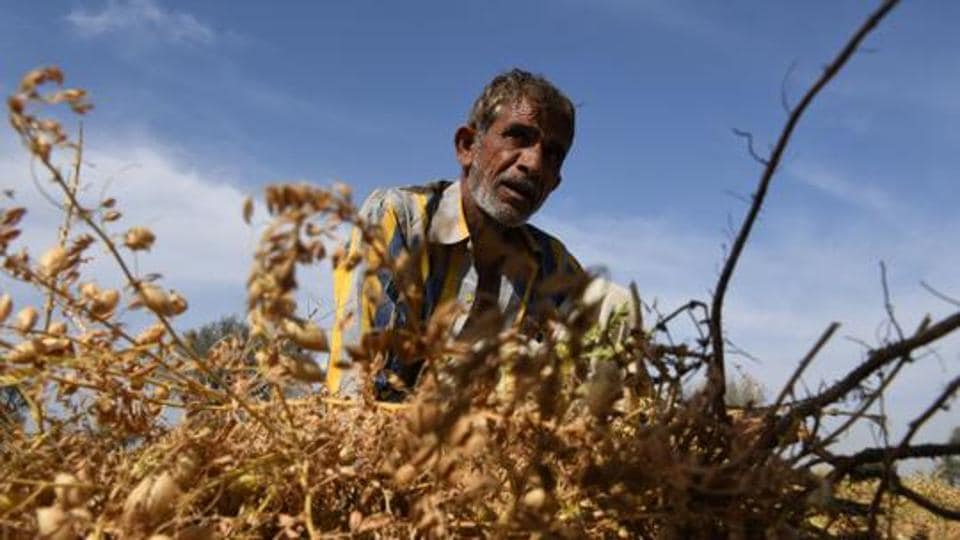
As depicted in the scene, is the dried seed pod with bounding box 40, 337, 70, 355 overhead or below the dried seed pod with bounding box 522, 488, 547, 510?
overhead

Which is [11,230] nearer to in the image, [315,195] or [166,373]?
[166,373]

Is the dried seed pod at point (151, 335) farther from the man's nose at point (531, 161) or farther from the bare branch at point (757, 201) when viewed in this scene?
the man's nose at point (531, 161)

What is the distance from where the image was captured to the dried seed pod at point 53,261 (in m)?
0.93

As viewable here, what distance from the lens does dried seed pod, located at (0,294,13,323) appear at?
925mm

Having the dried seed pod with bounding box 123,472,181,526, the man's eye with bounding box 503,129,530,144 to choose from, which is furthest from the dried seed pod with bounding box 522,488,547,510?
the man's eye with bounding box 503,129,530,144

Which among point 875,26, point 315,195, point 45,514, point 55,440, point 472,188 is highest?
point 472,188

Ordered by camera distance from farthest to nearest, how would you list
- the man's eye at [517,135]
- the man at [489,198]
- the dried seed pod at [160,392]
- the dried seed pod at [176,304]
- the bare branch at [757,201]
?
the man's eye at [517,135], the man at [489,198], the dried seed pod at [160,392], the dried seed pod at [176,304], the bare branch at [757,201]

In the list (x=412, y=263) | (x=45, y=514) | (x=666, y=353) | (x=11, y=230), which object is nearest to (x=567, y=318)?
(x=412, y=263)

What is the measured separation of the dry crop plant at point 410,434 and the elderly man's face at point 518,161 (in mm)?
1632

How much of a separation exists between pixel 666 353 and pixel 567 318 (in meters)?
0.28

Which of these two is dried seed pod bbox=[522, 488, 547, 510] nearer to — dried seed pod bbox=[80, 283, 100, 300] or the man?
dried seed pod bbox=[80, 283, 100, 300]

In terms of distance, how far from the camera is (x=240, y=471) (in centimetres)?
85

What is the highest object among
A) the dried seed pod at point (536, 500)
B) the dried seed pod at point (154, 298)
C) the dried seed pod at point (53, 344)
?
the dried seed pod at point (154, 298)

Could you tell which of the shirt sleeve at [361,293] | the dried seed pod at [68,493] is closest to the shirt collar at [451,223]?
the shirt sleeve at [361,293]
